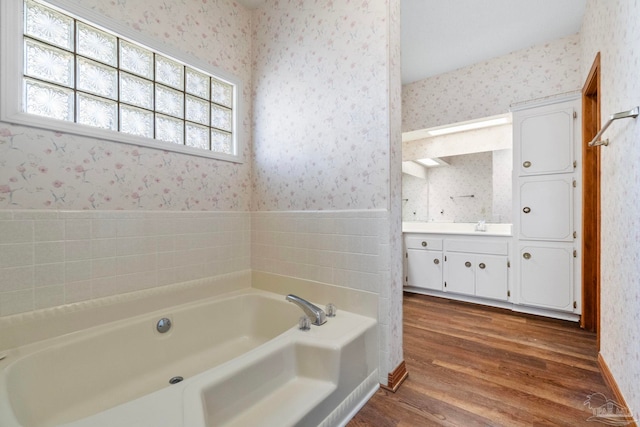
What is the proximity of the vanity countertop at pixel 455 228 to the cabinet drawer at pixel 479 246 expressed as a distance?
0.08 meters

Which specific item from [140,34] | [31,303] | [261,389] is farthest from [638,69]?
[31,303]

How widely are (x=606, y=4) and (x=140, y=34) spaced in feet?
8.96

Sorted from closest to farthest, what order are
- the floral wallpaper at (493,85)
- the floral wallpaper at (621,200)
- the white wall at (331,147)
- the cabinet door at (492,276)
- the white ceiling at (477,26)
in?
the floral wallpaper at (621,200) → the white wall at (331,147) → the white ceiling at (477,26) → the floral wallpaper at (493,85) → the cabinet door at (492,276)

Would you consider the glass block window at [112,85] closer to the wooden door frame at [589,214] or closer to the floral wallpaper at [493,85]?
the floral wallpaper at [493,85]

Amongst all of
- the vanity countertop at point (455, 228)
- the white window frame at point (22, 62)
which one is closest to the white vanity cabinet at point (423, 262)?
the vanity countertop at point (455, 228)

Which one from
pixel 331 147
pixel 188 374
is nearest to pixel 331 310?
pixel 188 374

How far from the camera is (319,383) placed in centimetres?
128

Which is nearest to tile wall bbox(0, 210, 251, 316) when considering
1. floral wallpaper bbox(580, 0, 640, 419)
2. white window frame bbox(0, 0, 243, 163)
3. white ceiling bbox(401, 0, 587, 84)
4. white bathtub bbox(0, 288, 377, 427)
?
white bathtub bbox(0, 288, 377, 427)

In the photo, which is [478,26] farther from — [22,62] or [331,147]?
[22,62]

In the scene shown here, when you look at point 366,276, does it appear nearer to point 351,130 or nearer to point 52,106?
point 351,130

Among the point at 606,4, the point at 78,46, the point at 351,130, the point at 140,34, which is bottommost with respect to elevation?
the point at 351,130

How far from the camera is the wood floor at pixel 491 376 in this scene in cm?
136

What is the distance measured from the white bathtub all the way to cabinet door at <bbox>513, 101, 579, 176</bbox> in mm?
2224

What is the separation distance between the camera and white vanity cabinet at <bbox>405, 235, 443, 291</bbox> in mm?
3137
